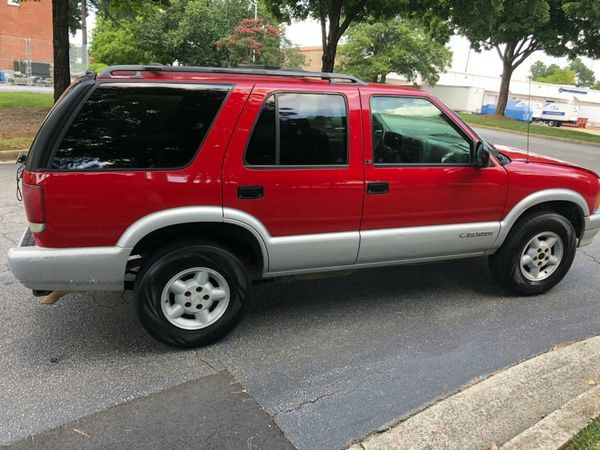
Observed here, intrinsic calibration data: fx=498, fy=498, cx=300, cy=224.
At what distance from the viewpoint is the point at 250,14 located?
117 feet

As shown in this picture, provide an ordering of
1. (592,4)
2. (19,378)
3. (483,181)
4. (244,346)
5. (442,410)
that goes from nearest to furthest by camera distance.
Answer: (442,410), (19,378), (244,346), (483,181), (592,4)

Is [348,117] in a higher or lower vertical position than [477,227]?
higher

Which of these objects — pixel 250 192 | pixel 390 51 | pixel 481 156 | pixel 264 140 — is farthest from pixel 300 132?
pixel 390 51

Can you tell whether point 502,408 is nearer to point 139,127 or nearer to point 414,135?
point 414,135

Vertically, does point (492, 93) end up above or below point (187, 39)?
below

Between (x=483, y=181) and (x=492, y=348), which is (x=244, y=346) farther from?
(x=483, y=181)

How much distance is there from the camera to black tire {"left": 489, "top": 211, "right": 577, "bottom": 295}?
424 centimetres

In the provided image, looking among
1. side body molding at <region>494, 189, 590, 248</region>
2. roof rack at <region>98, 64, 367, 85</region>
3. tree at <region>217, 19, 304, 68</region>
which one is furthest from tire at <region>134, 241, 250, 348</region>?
tree at <region>217, 19, 304, 68</region>

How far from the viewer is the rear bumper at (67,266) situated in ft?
9.96

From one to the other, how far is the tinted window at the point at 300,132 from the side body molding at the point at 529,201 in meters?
1.58

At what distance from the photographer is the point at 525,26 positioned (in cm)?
2445

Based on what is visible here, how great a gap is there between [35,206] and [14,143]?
27.5 feet

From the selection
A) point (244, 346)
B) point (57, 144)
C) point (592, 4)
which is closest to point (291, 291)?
point (244, 346)

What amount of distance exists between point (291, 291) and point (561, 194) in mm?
2475
